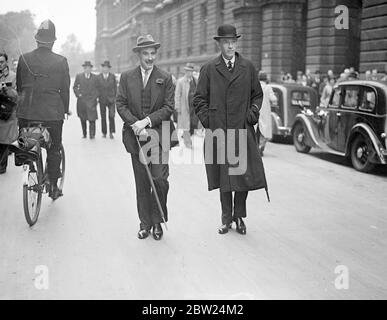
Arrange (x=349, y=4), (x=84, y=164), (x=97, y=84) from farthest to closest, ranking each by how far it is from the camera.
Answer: (x=349, y=4) < (x=97, y=84) < (x=84, y=164)

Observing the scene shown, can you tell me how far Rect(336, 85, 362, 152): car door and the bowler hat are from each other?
20.1ft

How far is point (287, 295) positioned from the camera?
3980 millimetres

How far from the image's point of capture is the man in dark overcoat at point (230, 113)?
17.8 ft

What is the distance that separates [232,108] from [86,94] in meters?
9.33

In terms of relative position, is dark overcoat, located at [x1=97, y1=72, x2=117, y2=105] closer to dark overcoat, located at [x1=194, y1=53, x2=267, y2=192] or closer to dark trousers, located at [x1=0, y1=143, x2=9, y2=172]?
dark trousers, located at [x1=0, y1=143, x2=9, y2=172]

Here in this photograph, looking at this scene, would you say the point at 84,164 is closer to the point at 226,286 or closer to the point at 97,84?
the point at 97,84

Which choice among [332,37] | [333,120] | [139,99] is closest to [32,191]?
[139,99]

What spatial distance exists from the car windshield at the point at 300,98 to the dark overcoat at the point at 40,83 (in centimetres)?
910

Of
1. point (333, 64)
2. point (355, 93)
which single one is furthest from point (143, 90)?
point (333, 64)

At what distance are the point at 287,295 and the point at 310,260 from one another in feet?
2.99

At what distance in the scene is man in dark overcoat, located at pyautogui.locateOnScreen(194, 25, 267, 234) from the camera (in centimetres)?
544

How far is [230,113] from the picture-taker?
5469mm

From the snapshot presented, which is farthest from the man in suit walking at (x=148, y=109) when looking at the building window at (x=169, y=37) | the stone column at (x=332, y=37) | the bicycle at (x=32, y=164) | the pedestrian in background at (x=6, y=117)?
the building window at (x=169, y=37)

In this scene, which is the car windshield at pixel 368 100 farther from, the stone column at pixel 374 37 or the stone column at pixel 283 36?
the stone column at pixel 283 36
